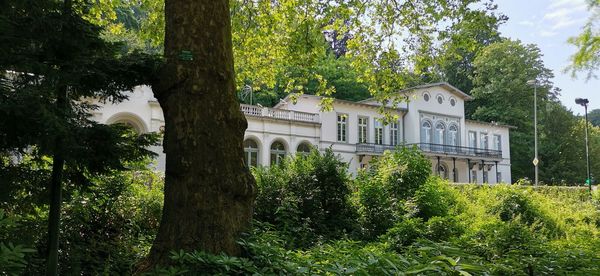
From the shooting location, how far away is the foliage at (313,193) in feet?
28.6

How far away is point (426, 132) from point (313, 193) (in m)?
36.4

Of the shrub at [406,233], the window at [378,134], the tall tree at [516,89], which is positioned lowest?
the shrub at [406,233]

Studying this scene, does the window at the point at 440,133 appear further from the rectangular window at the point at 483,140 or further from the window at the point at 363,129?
the window at the point at 363,129

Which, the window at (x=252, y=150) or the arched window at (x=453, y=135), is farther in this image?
the arched window at (x=453, y=135)

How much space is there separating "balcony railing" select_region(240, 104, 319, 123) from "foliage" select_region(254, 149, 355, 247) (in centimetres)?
2252

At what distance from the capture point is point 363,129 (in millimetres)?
40000

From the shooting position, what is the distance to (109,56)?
3.64 m

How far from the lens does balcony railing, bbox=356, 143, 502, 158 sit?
3912 cm

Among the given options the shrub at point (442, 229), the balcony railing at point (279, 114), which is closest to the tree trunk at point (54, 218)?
the shrub at point (442, 229)

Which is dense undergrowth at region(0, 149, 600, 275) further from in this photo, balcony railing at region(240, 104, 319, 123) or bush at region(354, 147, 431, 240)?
balcony railing at region(240, 104, 319, 123)

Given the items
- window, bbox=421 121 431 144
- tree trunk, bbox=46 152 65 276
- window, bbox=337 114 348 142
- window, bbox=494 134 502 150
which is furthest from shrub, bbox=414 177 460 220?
window, bbox=494 134 502 150

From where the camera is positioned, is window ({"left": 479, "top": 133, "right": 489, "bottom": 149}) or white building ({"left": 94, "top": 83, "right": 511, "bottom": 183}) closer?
white building ({"left": 94, "top": 83, "right": 511, "bottom": 183})

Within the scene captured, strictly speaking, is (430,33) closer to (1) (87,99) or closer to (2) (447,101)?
(1) (87,99)

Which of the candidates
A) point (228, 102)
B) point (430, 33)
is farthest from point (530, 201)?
point (228, 102)
